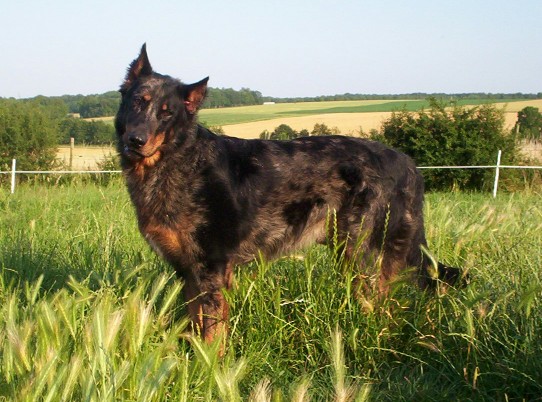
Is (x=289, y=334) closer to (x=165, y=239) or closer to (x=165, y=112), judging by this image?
(x=165, y=239)

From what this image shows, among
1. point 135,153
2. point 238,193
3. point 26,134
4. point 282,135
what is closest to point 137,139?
point 135,153

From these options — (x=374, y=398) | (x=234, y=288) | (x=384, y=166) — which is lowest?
(x=374, y=398)

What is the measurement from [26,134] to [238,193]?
38.8 m

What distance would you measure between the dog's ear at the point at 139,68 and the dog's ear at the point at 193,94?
36cm

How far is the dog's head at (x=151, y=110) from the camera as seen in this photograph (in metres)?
4.98

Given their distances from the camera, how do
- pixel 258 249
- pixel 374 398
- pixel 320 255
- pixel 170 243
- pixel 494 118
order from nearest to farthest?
pixel 374 398, pixel 170 243, pixel 258 249, pixel 320 255, pixel 494 118

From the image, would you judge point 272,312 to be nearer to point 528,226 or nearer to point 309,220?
point 309,220

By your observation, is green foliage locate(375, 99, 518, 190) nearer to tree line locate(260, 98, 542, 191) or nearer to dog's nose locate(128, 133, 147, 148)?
tree line locate(260, 98, 542, 191)

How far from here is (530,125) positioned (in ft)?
114

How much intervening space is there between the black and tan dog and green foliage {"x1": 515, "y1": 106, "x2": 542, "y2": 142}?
83.0 feet

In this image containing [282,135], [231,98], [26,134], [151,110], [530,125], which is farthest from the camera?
[231,98]

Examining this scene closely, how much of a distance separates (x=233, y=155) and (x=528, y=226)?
271cm

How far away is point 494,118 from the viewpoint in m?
23.8

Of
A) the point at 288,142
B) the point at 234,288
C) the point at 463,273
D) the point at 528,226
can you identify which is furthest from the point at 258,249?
the point at 528,226
